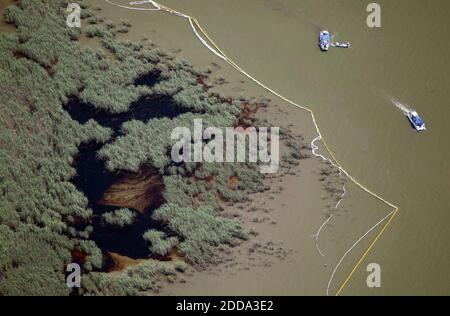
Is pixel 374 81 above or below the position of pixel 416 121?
above

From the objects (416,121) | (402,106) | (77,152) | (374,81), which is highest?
(374,81)

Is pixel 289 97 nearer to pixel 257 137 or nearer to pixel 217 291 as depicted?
pixel 257 137

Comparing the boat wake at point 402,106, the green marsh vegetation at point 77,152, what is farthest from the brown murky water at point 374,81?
the green marsh vegetation at point 77,152

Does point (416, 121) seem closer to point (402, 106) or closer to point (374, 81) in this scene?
point (402, 106)

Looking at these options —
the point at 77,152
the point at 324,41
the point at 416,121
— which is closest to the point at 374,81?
the point at 416,121

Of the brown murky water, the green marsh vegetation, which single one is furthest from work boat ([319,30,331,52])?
the green marsh vegetation
